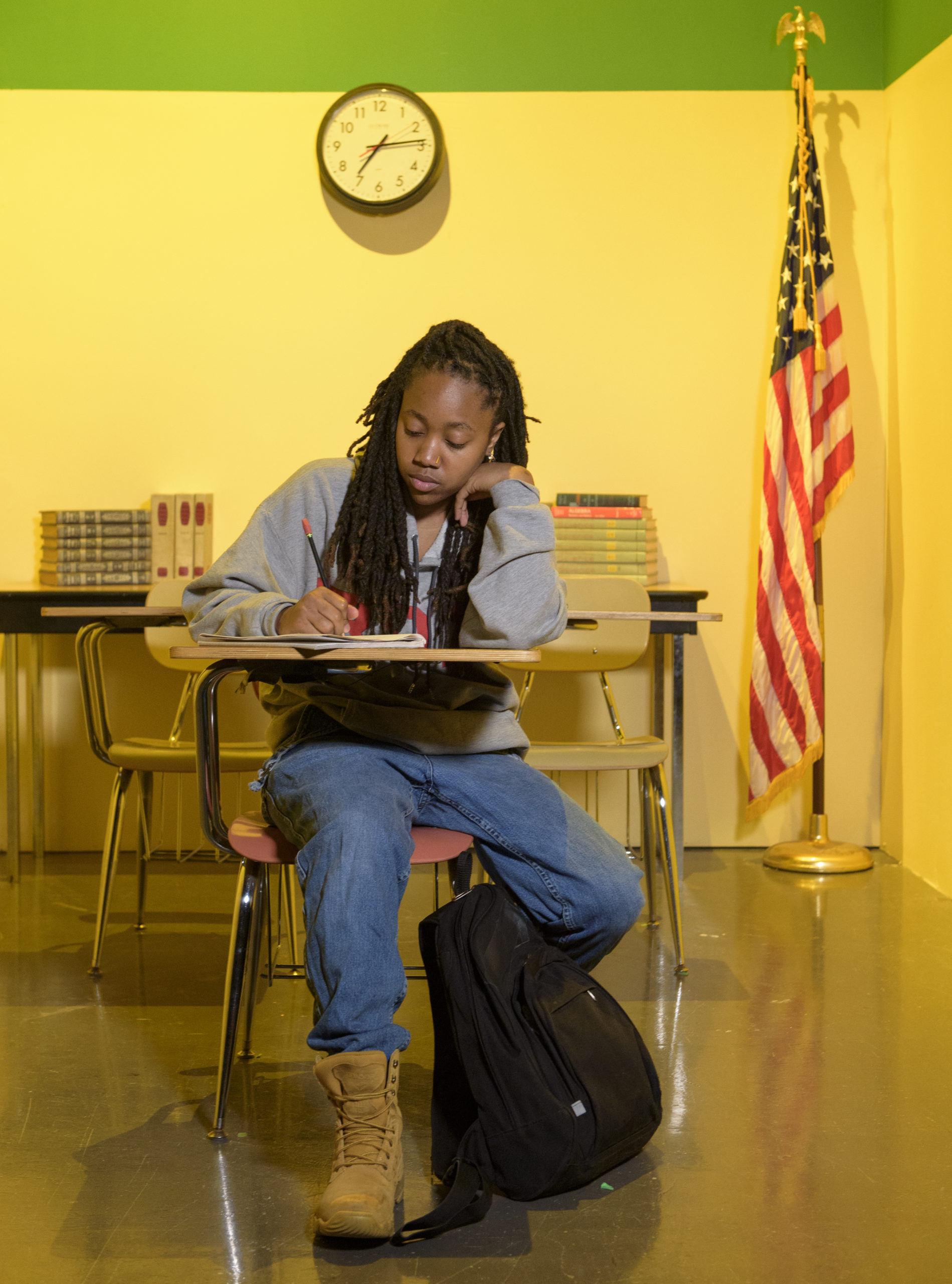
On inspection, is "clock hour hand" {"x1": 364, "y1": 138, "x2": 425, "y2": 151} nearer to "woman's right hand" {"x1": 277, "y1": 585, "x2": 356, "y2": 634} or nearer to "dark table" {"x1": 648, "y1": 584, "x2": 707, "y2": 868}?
"dark table" {"x1": 648, "y1": 584, "x2": 707, "y2": 868}

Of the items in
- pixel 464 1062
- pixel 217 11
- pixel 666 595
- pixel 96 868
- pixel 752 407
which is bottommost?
pixel 96 868

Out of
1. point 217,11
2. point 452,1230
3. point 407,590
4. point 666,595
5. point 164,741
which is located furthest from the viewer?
point 217,11

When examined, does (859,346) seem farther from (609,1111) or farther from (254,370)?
(609,1111)

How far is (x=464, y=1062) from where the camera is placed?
156 centimetres

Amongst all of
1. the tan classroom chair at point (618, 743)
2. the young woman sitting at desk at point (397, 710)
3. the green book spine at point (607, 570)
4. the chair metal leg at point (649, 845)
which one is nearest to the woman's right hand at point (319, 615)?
the young woman sitting at desk at point (397, 710)

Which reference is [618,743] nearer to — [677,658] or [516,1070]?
[677,658]

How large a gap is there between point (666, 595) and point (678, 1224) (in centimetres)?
213

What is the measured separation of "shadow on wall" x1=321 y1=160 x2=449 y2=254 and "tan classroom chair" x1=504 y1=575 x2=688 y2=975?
4.73 feet

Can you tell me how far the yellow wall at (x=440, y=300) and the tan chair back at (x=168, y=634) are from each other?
2.67 ft

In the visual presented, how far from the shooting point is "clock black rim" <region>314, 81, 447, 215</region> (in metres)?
3.71

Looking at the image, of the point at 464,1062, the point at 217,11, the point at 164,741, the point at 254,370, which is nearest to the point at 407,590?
the point at 464,1062

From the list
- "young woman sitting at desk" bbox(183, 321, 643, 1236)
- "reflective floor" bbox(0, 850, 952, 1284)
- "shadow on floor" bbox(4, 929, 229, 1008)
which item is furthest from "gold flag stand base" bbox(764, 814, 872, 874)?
"young woman sitting at desk" bbox(183, 321, 643, 1236)

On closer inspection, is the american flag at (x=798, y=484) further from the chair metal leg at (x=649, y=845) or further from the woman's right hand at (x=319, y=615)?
the woman's right hand at (x=319, y=615)

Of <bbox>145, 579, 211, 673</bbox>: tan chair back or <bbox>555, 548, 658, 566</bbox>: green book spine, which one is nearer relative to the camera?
<bbox>145, 579, 211, 673</bbox>: tan chair back
